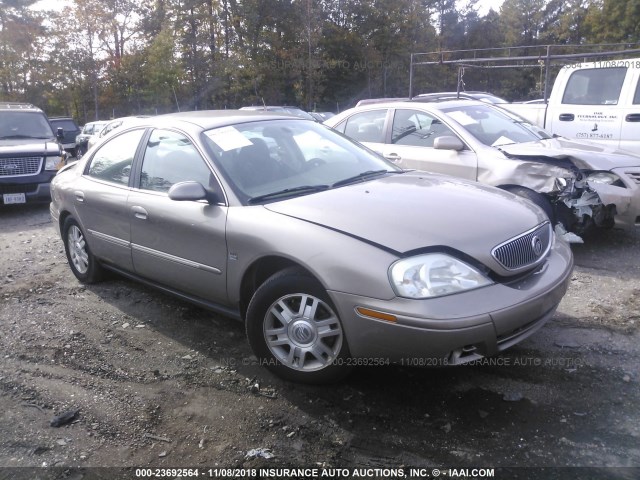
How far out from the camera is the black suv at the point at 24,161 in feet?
31.3

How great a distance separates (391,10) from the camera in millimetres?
39812

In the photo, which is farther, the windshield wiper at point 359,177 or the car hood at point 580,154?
the car hood at point 580,154

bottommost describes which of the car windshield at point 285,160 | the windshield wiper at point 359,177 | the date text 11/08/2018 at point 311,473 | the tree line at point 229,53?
the date text 11/08/2018 at point 311,473

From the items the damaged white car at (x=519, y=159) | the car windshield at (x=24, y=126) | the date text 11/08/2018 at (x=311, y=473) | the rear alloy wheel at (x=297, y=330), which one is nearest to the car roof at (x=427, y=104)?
the damaged white car at (x=519, y=159)

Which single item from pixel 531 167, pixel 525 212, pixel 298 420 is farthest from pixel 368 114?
pixel 298 420

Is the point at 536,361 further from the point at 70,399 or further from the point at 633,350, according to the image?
the point at 70,399

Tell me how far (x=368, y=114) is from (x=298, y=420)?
4.76m

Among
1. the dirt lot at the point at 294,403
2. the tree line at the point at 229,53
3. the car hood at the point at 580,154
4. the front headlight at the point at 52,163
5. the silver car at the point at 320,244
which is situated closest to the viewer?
the dirt lot at the point at 294,403

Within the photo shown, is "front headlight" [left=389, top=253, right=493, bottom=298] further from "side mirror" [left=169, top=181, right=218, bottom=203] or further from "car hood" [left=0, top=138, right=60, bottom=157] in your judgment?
"car hood" [left=0, top=138, right=60, bottom=157]

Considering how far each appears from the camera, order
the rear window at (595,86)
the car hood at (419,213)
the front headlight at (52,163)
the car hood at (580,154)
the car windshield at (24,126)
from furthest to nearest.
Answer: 1. the car windshield at (24,126)
2. the front headlight at (52,163)
3. the rear window at (595,86)
4. the car hood at (580,154)
5. the car hood at (419,213)

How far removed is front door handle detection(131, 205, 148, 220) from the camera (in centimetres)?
423

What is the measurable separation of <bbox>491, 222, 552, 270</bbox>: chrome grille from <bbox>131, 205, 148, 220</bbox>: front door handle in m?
2.53

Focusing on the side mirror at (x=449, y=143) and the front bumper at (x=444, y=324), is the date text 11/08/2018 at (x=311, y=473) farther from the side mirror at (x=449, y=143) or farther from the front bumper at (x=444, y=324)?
the side mirror at (x=449, y=143)

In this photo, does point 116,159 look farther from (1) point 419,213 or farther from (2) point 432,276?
(2) point 432,276
